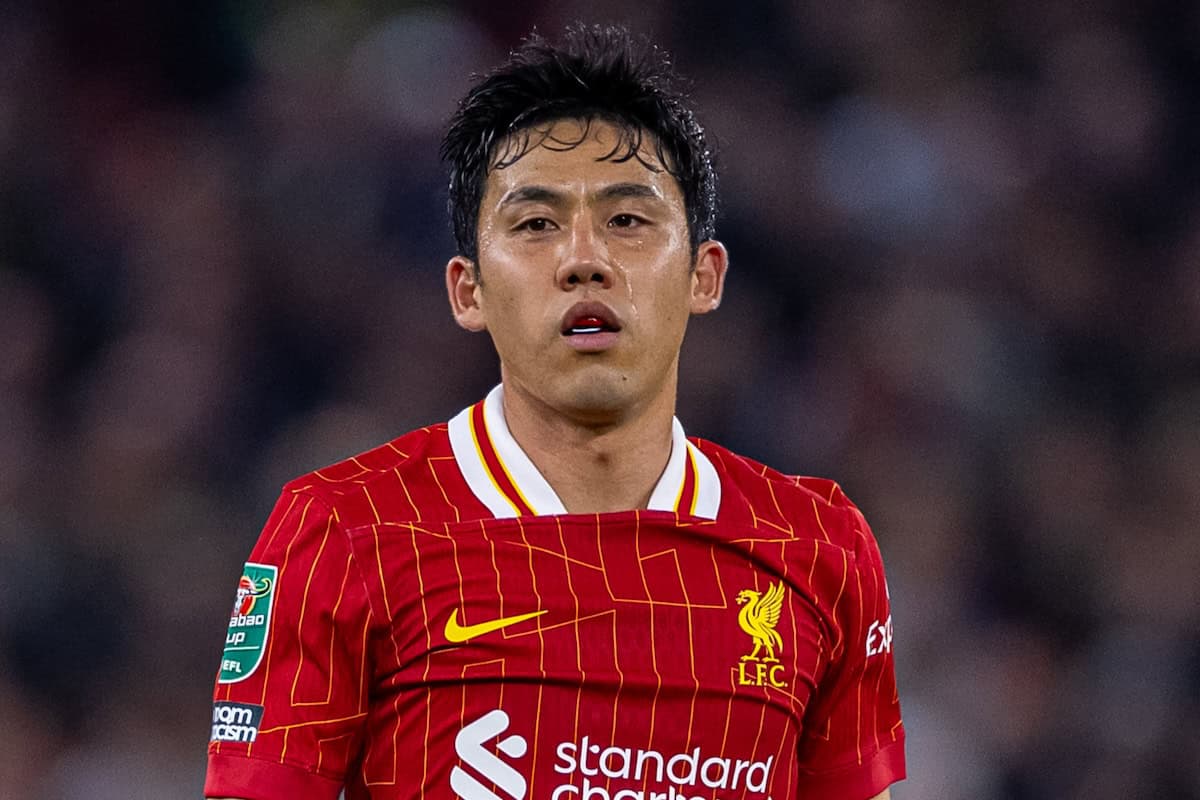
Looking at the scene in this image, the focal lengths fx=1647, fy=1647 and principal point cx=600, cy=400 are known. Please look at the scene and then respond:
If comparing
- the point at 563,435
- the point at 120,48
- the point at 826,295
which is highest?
the point at 120,48

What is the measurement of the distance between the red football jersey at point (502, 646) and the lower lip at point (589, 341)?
0.19 meters

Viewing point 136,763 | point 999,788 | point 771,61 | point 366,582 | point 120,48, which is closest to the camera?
point 366,582

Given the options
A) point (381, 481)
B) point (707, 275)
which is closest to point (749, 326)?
point (707, 275)

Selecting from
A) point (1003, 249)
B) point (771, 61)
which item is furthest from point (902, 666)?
point (771, 61)

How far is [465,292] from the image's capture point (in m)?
2.46

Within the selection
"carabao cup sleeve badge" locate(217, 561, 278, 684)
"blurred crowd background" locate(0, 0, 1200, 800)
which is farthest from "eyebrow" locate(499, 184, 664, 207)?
"blurred crowd background" locate(0, 0, 1200, 800)

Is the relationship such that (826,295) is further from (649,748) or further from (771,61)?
(649,748)

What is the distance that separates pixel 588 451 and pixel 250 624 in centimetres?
54

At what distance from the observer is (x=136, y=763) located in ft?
13.9

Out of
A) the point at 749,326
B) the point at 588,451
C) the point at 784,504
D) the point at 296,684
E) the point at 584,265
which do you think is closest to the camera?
the point at 296,684

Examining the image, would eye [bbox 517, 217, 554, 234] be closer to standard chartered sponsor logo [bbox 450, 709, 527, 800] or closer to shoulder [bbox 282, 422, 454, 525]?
shoulder [bbox 282, 422, 454, 525]

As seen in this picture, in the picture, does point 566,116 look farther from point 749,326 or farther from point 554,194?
point 749,326

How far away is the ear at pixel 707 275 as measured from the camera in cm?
250

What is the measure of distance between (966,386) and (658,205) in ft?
9.14
